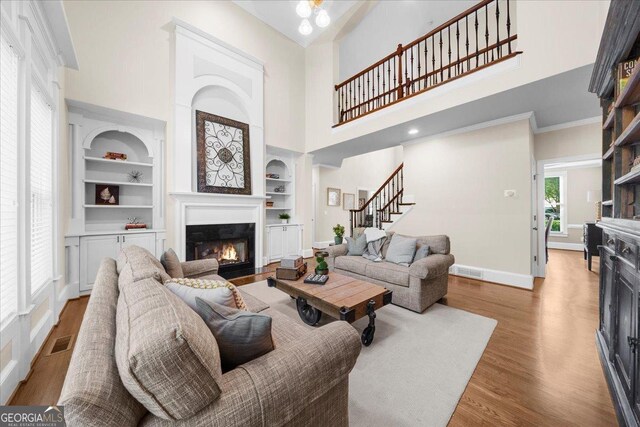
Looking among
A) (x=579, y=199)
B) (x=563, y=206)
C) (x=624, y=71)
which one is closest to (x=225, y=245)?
(x=624, y=71)

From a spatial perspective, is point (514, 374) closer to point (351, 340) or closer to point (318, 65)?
point (351, 340)

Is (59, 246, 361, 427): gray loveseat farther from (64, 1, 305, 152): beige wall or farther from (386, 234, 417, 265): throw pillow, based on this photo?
(64, 1, 305, 152): beige wall

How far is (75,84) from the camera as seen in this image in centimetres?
325

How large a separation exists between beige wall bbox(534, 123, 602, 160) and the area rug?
3413mm

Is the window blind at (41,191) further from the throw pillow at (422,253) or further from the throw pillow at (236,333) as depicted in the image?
the throw pillow at (422,253)

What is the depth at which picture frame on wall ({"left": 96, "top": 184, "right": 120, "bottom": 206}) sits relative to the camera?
12.3ft

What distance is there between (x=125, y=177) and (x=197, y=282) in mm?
3737

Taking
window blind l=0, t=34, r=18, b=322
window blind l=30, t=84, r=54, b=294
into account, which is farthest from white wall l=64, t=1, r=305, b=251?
window blind l=0, t=34, r=18, b=322

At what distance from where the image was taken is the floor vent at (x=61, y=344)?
7.19 ft

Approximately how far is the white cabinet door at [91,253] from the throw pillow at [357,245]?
11.3 ft

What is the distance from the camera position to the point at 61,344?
229 cm

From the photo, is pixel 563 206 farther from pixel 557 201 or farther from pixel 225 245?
pixel 225 245

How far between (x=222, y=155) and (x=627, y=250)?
15.8ft

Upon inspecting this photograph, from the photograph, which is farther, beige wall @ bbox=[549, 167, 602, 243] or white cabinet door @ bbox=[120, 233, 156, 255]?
beige wall @ bbox=[549, 167, 602, 243]
